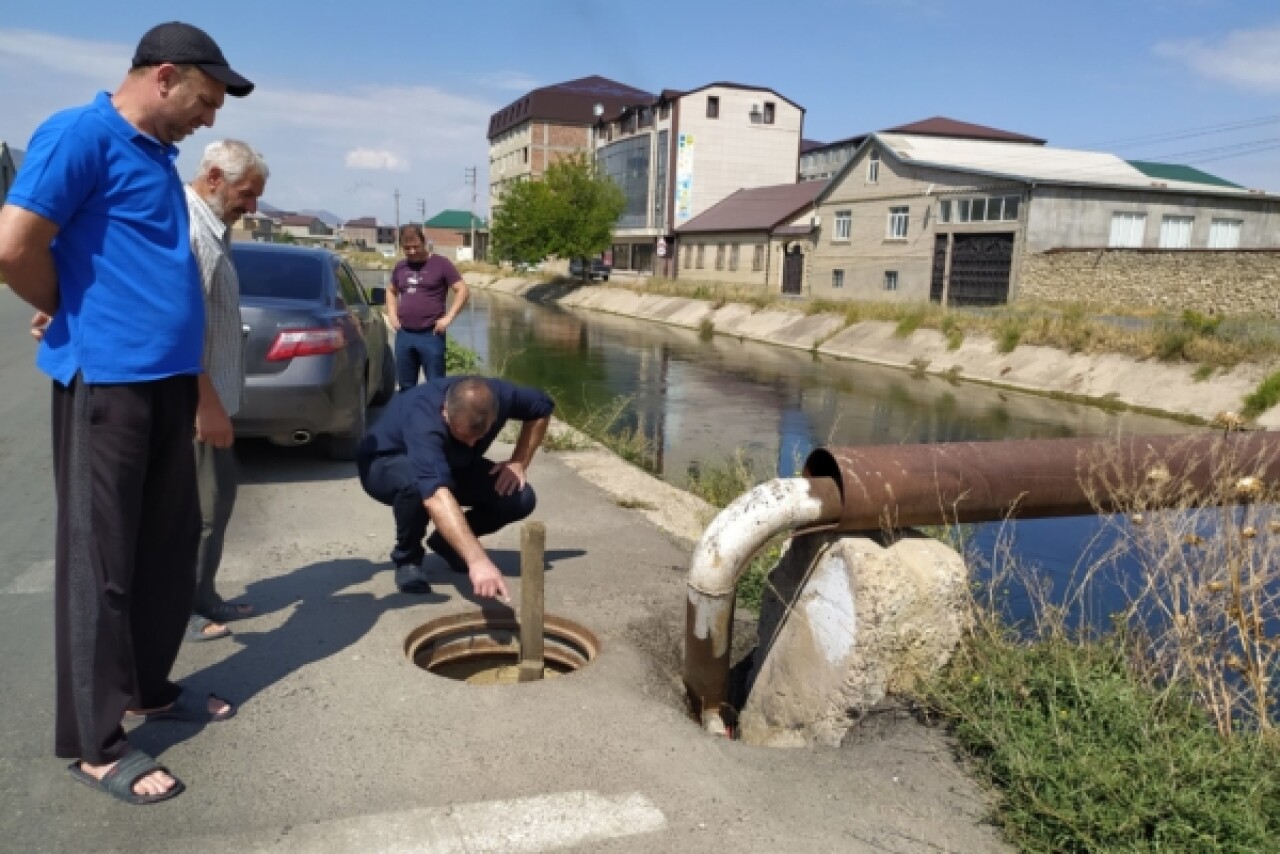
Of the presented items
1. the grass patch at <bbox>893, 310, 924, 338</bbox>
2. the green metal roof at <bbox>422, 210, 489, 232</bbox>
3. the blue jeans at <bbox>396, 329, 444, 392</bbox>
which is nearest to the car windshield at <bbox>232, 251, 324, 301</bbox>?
the blue jeans at <bbox>396, 329, 444, 392</bbox>

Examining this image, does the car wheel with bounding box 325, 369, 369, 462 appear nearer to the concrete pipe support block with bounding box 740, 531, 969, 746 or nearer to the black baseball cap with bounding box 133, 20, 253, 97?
the concrete pipe support block with bounding box 740, 531, 969, 746

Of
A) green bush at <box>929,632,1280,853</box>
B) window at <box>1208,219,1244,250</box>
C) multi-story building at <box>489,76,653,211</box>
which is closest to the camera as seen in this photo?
green bush at <box>929,632,1280,853</box>

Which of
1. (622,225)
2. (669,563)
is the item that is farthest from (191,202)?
(622,225)

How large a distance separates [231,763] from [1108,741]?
2.91 meters

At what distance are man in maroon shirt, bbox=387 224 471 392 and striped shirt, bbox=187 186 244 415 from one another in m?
4.99

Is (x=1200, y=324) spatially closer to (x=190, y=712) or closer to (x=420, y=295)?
(x=420, y=295)

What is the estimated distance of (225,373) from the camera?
3.75 meters

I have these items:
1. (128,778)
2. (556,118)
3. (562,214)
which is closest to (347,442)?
(128,778)

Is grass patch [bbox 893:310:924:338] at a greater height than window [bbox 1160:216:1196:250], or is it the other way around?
window [bbox 1160:216:1196:250]

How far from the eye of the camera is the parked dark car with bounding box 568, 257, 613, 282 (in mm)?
61594

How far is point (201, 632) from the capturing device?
169 inches

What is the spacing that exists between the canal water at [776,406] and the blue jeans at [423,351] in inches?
113

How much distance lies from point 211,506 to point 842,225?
44.9 metres

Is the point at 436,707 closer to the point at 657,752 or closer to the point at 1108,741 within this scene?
the point at 657,752
